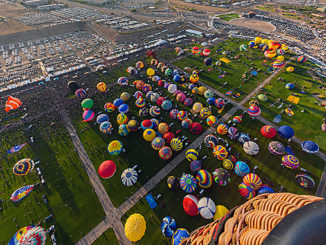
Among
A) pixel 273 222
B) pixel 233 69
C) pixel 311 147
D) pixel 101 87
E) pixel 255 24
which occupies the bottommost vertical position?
pixel 311 147

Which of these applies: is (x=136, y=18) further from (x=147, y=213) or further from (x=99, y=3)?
(x=147, y=213)

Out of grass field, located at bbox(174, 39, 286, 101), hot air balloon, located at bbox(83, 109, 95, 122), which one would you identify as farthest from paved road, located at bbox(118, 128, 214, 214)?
grass field, located at bbox(174, 39, 286, 101)

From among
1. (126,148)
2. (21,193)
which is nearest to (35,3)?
(21,193)

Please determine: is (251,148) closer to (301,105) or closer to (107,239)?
(301,105)

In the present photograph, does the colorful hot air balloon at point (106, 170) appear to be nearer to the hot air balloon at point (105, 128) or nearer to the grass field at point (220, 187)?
the grass field at point (220, 187)

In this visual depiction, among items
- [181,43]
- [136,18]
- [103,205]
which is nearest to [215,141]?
[103,205]
